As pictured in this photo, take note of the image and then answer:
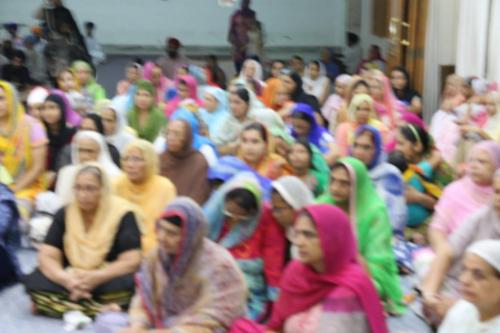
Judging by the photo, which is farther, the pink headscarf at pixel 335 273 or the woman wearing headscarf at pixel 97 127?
the woman wearing headscarf at pixel 97 127

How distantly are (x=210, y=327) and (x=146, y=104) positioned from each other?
3.37 meters

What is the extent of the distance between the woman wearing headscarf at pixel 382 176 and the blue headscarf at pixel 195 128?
1.22 m

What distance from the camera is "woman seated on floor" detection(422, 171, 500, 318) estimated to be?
3.65 metres

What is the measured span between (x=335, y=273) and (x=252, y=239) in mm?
878

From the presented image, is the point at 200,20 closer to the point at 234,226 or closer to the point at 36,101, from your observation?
the point at 36,101

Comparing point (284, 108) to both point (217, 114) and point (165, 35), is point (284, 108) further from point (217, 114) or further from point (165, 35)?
point (165, 35)

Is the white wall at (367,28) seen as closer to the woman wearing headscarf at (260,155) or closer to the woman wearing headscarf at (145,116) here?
the woman wearing headscarf at (145,116)

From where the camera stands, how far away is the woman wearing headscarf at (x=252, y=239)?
3.80 m

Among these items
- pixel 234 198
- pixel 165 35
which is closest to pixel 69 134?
pixel 234 198

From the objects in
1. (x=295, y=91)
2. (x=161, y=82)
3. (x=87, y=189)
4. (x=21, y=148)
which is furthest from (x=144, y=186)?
(x=161, y=82)

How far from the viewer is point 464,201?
420 centimetres

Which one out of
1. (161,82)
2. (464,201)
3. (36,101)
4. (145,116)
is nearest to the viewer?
(464,201)

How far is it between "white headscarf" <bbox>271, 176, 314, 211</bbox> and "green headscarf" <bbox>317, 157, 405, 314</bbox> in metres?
0.14

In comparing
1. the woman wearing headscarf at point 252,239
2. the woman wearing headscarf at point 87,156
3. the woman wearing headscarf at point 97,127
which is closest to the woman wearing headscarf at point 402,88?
the woman wearing headscarf at point 97,127
